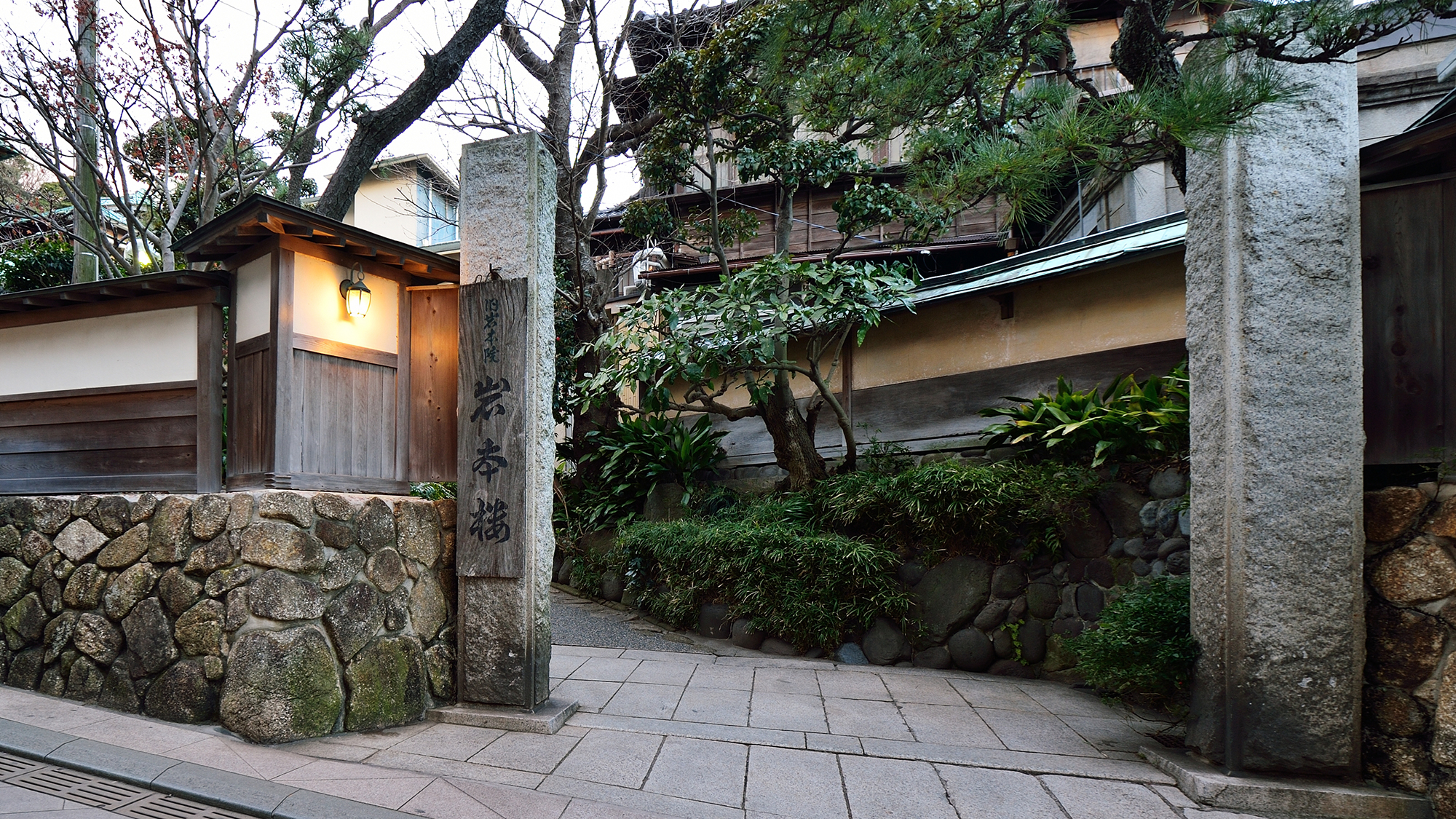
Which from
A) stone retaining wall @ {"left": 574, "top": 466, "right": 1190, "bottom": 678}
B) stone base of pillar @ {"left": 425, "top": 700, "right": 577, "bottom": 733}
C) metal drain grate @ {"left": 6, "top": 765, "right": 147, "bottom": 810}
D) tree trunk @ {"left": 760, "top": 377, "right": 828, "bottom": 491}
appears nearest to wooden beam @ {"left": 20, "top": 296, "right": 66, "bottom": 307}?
metal drain grate @ {"left": 6, "top": 765, "right": 147, "bottom": 810}

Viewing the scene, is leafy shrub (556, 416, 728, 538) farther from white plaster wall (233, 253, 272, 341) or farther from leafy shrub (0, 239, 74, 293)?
leafy shrub (0, 239, 74, 293)

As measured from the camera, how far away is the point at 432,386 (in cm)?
642

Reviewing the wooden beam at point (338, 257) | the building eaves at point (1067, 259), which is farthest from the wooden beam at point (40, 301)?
the building eaves at point (1067, 259)

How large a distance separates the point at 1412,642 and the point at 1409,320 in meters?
1.97

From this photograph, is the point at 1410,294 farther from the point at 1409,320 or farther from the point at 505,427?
the point at 505,427

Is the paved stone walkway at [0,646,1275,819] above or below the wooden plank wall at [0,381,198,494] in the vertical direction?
below

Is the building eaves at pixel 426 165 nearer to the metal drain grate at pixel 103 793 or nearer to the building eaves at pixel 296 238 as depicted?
the building eaves at pixel 296 238

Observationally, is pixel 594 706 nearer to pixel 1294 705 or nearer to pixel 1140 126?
pixel 1294 705

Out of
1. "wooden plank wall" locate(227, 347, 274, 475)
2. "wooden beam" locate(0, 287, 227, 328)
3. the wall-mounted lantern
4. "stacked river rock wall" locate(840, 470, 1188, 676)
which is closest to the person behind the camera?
"wooden plank wall" locate(227, 347, 274, 475)

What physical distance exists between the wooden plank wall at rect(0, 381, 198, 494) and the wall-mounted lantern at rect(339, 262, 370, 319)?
4.76ft

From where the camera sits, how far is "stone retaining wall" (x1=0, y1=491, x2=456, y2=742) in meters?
4.95

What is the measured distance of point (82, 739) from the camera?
474 centimetres

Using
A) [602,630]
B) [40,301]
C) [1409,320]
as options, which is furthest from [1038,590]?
[40,301]

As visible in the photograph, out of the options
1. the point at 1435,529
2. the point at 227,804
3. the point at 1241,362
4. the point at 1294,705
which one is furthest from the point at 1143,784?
the point at 227,804
